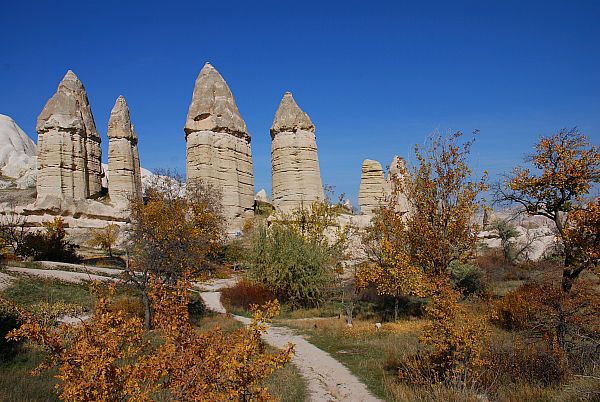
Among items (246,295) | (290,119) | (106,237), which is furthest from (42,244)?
(290,119)

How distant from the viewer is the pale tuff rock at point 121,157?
34094 mm

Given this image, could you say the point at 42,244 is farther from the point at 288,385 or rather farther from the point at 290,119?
the point at 288,385

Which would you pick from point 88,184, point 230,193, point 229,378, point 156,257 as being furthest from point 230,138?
point 229,378

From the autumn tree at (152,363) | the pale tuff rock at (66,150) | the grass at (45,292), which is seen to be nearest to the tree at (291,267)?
the grass at (45,292)

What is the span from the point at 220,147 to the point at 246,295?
14766mm

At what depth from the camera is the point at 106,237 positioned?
29250 millimetres

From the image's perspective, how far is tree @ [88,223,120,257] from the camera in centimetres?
2861

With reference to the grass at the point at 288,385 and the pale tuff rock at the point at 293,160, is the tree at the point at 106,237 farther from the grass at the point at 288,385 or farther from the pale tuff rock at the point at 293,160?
the grass at the point at 288,385

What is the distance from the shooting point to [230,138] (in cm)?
→ 3112

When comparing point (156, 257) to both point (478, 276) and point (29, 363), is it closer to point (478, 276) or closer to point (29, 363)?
point (29, 363)

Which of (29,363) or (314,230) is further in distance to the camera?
(314,230)

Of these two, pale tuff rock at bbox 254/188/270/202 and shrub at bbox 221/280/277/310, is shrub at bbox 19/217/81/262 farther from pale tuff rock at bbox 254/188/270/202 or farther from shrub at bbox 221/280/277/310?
pale tuff rock at bbox 254/188/270/202

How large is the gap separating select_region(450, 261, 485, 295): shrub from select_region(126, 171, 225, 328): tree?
10050mm

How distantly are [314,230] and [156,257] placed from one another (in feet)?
41.3
